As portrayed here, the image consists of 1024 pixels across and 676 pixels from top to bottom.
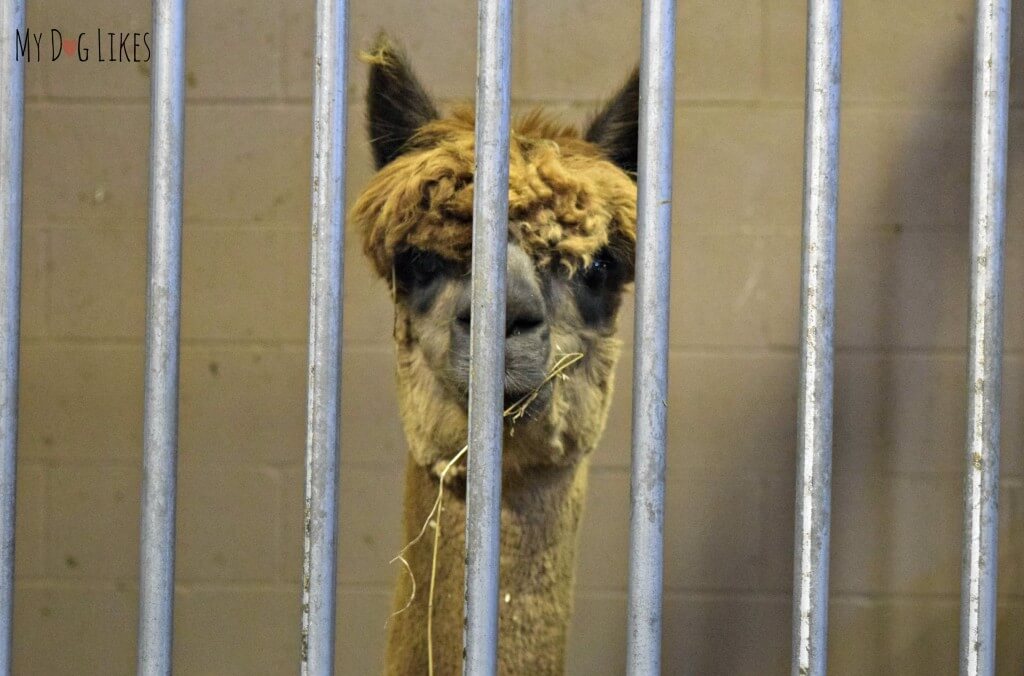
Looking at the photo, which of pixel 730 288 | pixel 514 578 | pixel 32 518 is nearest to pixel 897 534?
pixel 730 288

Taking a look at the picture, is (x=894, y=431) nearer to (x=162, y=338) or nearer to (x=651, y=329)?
(x=651, y=329)

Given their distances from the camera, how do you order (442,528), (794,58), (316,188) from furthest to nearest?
(794,58)
(442,528)
(316,188)

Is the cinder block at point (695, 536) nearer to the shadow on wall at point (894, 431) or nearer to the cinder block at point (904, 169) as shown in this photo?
the shadow on wall at point (894, 431)

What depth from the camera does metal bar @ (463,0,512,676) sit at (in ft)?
2.71

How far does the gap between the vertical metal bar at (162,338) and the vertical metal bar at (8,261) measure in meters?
0.12

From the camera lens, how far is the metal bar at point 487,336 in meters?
0.82

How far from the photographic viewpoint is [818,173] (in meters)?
0.84

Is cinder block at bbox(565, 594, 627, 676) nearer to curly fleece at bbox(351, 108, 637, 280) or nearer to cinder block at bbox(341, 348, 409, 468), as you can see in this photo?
cinder block at bbox(341, 348, 409, 468)

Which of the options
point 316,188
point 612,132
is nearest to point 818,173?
point 316,188

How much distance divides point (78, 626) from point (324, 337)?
2.03 metres

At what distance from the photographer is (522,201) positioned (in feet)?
4.49

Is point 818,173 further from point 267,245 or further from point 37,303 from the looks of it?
point 37,303

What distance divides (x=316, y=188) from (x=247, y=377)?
5.45ft

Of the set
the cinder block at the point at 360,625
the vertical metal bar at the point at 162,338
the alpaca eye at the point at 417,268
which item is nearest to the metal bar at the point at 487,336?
the vertical metal bar at the point at 162,338
